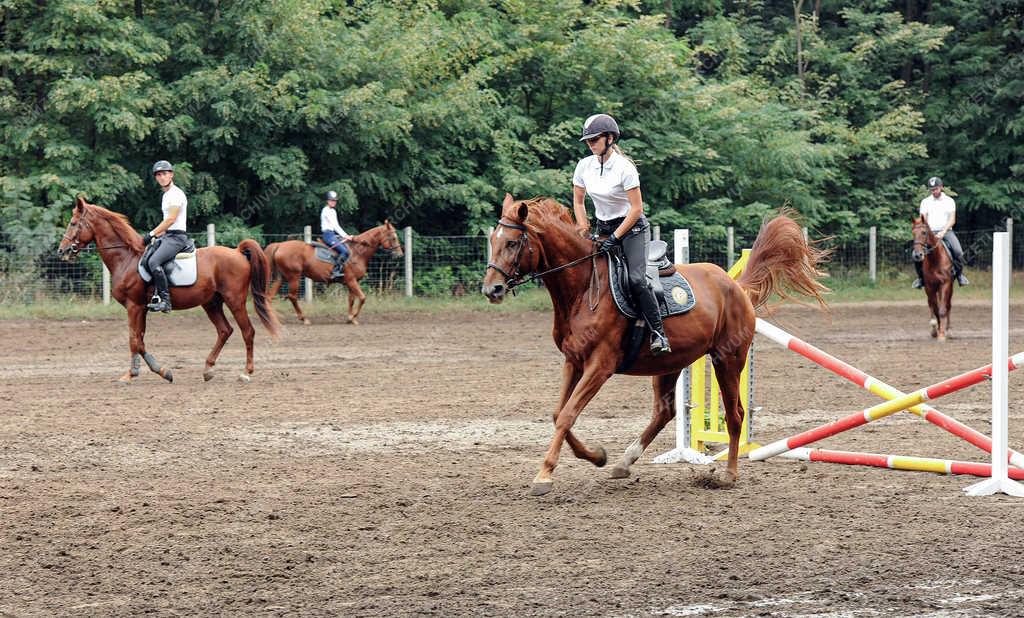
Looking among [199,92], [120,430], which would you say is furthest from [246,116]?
[120,430]

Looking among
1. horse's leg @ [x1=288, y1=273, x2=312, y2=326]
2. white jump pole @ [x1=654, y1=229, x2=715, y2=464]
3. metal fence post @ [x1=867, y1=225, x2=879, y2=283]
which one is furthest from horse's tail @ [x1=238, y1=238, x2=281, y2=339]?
metal fence post @ [x1=867, y1=225, x2=879, y2=283]

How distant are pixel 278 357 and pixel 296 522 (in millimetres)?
11461

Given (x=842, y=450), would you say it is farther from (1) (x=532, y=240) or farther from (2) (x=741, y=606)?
(2) (x=741, y=606)

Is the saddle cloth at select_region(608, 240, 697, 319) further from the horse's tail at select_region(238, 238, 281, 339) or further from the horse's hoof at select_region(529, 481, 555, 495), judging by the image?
the horse's tail at select_region(238, 238, 281, 339)

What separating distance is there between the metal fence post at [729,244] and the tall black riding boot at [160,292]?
827 inches

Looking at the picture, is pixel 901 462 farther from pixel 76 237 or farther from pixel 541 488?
pixel 76 237

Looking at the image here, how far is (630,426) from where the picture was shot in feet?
38.4

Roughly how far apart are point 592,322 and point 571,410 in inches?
25.8

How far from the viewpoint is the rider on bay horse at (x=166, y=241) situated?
50.9 feet

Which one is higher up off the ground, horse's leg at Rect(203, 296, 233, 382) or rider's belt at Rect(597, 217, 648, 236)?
rider's belt at Rect(597, 217, 648, 236)

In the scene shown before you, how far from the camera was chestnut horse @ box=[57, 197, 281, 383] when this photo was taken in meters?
15.7

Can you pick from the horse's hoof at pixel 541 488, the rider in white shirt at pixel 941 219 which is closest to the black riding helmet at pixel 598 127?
the horse's hoof at pixel 541 488

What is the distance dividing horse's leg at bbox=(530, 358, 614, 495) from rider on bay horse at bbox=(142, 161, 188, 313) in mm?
8540

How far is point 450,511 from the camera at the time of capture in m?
7.91
